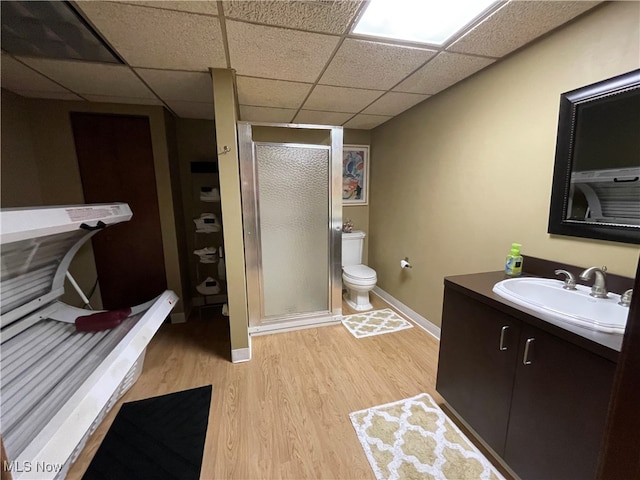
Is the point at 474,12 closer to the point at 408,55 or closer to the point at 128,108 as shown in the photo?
the point at 408,55

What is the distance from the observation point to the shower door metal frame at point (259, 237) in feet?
7.26

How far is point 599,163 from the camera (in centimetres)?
124

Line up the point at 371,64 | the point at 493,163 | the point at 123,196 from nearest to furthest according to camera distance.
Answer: the point at 371,64 < the point at 493,163 < the point at 123,196

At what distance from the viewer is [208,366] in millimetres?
2031

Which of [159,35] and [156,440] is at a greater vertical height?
[159,35]

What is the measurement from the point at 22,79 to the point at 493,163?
3388 mm

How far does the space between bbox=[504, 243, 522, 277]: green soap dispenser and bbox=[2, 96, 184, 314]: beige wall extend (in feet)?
9.45

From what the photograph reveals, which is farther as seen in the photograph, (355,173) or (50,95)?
(355,173)

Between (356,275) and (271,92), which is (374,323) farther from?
(271,92)

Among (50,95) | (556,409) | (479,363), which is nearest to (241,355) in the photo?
(479,363)

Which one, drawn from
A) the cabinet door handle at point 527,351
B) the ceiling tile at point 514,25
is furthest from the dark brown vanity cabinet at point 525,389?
the ceiling tile at point 514,25

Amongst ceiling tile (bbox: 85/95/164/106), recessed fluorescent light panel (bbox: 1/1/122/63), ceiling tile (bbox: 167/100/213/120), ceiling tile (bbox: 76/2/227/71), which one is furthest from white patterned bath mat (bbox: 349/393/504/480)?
ceiling tile (bbox: 85/95/164/106)

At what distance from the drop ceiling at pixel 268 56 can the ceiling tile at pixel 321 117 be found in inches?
10.5

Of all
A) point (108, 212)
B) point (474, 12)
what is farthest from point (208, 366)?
point (474, 12)
